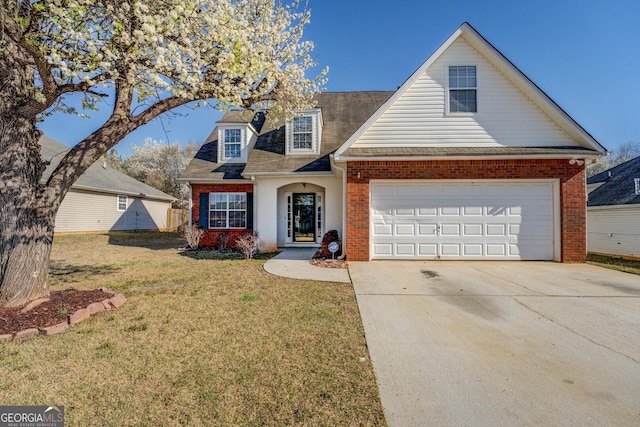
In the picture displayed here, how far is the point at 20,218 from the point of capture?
4.66 metres

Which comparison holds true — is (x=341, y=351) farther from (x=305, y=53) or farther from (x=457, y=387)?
(x=305, y=53)

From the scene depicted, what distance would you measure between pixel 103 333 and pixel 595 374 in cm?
564

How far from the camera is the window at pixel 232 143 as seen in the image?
13359mm

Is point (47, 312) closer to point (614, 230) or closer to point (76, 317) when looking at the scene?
point (76, 317)

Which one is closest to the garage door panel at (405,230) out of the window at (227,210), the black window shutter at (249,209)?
the black window shutter at (249,209)

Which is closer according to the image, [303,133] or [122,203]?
[303,133]

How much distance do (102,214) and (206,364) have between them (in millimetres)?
21780

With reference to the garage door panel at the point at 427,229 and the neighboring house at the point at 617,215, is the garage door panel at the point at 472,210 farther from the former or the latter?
the neighboring house at the point at 617,215

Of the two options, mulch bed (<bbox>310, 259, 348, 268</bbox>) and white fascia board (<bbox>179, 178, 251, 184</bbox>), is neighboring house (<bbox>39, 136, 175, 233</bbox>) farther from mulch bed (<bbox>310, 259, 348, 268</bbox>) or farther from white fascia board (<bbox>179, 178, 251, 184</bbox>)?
mulch bed (<bbox>310, 259, 348, 268</bbox>)

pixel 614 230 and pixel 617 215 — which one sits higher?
pixel 617 215

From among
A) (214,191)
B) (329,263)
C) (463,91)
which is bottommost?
(329,263)

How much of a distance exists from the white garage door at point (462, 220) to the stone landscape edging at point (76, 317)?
6492 mm

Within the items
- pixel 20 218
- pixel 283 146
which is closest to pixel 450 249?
pixel 283 146

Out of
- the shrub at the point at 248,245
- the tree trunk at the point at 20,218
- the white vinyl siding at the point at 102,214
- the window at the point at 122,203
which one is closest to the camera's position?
the tree trunk at the point at 20,218
